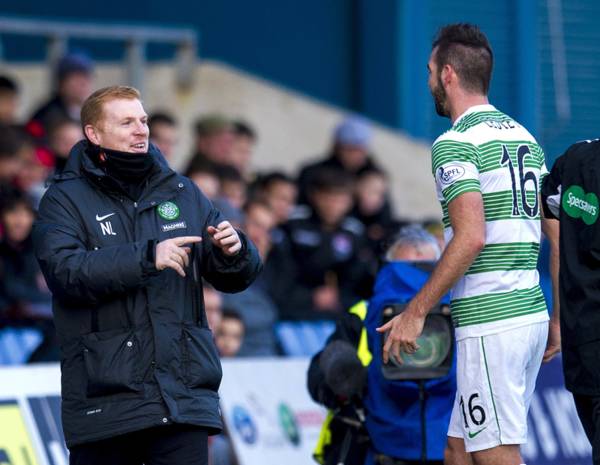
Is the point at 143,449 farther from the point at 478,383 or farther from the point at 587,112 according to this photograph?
the point at 587,112

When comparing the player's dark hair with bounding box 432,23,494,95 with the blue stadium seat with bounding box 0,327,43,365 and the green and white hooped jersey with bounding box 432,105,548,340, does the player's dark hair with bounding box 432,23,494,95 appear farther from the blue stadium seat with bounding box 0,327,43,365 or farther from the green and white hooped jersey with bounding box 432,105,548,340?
the blue stadium seat with bounding box 0,327,43,365

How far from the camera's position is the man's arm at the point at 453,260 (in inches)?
233

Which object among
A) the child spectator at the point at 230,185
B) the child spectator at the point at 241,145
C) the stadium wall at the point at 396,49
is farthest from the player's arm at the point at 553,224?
the stadium wall at the point at 396,49

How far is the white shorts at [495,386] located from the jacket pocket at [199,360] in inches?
40.5

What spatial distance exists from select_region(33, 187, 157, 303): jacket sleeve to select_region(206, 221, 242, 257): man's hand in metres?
0.27

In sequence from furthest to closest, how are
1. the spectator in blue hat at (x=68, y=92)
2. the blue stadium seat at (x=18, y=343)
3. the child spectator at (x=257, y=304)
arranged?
the spectator in blue hat at (x=68, y=92), the child spectator at (x=257, y=304), the blue stadium seat at (x=18, y=343)

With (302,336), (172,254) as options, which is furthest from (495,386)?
(302,336)

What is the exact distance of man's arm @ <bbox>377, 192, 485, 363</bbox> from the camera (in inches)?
233

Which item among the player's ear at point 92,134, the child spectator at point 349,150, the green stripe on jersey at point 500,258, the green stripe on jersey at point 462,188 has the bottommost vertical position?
the green stripe on jersey at point 500,258

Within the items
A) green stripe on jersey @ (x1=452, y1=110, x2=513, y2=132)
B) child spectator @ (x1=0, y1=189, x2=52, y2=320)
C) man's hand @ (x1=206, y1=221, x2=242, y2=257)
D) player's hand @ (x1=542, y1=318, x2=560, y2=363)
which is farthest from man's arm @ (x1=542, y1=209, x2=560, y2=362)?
child spectator @ (x1=0, y1=189, x2=52, y2=320)

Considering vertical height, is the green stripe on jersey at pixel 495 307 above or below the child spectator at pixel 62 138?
below

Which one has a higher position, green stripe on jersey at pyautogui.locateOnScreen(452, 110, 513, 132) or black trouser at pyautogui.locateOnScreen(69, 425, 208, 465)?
green stripe on jersey at pyautogui.locateOnScreen(452, 110, 513, 132)

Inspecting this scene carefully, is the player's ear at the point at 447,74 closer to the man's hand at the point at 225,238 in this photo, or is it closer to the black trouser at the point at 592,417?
the man's hand at the point at 225,238

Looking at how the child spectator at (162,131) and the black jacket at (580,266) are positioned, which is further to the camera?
the child spectator at (162,131)
